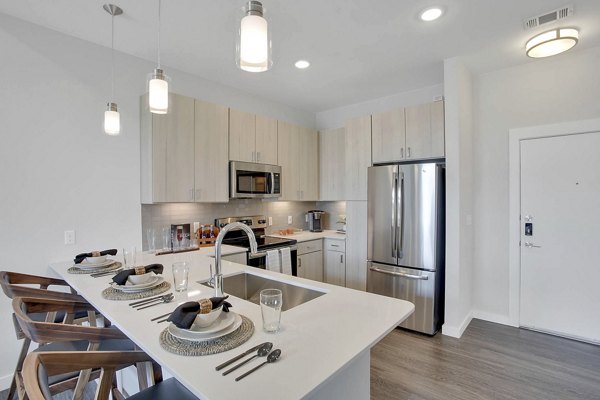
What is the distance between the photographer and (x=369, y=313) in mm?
1361

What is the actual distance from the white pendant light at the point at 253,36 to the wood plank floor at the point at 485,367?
7.54ft

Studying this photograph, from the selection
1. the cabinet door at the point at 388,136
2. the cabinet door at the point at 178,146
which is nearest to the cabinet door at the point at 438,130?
the cabinet door at the point at 388,136

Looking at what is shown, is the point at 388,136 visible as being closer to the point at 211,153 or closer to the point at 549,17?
the point at 549,17

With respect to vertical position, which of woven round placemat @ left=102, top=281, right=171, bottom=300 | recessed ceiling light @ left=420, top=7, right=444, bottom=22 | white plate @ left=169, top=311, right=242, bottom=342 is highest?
recessed ceiling light @ left=420, top=7, right=444, bottom=22

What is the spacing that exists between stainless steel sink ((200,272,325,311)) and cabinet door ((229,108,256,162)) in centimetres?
176

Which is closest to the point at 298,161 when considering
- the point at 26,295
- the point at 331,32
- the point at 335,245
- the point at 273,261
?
the point at 335,245

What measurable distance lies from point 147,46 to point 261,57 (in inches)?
87.4

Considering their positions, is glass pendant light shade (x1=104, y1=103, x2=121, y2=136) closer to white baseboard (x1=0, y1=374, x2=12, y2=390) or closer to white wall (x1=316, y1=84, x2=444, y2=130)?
white baseboard (x1=0, y1=374, x2=12, y2=390)

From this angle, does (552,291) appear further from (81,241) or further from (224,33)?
(81,241)

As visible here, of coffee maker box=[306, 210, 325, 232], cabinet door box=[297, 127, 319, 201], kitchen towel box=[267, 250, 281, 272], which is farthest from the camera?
coffee maker box=[306, 210, 325, 232]

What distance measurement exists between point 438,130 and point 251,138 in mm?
2167

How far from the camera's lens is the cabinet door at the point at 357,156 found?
3885 mm

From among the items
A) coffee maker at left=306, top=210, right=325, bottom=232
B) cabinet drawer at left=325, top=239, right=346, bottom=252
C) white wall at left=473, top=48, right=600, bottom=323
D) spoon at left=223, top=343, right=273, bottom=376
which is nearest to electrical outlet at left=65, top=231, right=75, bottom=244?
spoon at left=223, top=343, right=273, bottom=376

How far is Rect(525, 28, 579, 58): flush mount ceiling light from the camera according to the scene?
251 centimetres
